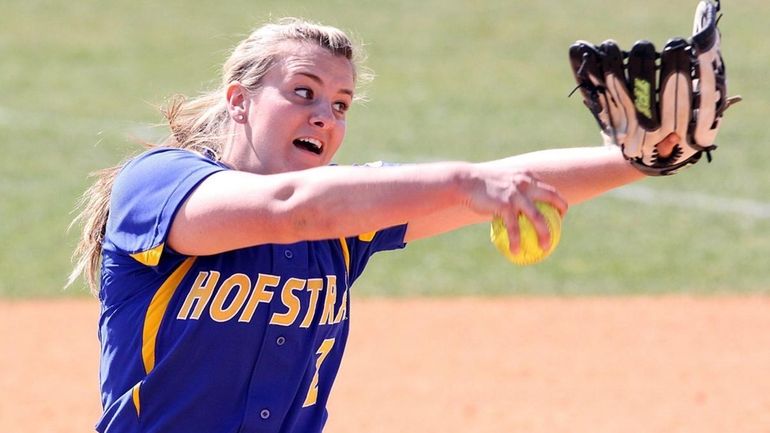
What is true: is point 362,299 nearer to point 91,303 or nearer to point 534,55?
point 91,303

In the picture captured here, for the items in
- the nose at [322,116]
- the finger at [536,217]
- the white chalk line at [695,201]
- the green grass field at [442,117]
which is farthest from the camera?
the white chalk line at [695,201]

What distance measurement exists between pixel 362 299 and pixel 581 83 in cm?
580

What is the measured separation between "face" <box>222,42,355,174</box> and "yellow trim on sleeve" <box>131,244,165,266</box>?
1.17 feet

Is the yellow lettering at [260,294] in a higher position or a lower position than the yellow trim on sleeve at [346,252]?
lower

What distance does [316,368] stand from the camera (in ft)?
9.84

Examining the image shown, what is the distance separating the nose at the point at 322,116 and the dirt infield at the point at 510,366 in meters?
3.15

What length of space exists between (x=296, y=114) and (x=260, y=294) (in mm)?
415

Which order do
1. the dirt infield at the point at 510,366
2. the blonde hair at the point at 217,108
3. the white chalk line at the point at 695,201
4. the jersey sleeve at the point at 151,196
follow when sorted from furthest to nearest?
1. the white chalk line at the point at 695,201
2. the dirt infield at the point at 510,366
3. the blonde hair at the point at 217,108
4. the jersey sleeve at the point at 151,196

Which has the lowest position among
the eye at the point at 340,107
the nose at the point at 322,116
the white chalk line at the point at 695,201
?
the nose at the point at 322,116

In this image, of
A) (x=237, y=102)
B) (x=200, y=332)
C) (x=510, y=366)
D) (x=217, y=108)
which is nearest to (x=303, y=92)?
(x=237, y=102)

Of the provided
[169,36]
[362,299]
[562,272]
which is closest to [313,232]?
[362,299]

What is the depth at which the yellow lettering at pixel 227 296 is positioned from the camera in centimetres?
277

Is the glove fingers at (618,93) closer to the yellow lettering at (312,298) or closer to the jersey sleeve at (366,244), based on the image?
the jersey sleeve at (366,244)

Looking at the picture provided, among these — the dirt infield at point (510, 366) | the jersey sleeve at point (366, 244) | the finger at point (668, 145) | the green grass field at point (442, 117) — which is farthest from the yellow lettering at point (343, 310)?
the dirt infield at point (510, 366)
